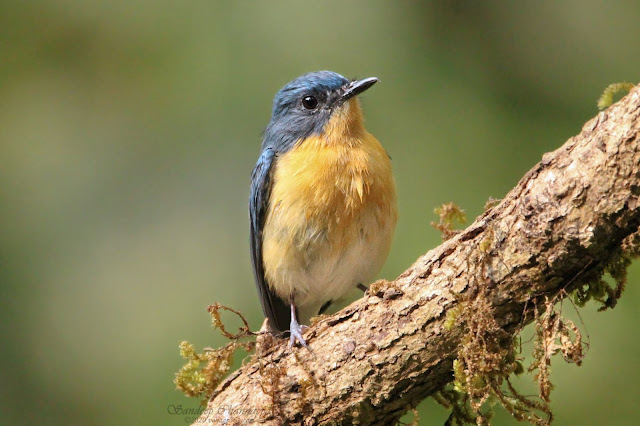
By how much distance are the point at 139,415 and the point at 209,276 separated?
1.24 meters

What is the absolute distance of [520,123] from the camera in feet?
16.7

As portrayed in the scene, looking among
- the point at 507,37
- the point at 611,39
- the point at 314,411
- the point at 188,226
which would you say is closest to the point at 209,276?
the point at 188,226

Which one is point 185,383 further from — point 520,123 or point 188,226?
point 520,123

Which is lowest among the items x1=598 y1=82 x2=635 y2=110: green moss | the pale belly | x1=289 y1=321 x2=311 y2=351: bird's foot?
x1=598 y1=82 x2=635 y2=110: green moss

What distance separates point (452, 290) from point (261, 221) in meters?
1.85

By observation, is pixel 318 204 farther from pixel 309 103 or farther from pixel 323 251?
pixel 309 103

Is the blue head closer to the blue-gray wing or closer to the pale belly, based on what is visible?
the blue-gray wing

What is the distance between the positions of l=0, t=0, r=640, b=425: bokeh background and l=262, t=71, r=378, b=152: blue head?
0.77 meters

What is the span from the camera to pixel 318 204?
405cm

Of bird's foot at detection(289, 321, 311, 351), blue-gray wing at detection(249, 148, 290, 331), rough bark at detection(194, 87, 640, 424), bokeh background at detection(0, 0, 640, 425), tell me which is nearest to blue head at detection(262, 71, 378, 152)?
blue-gray wing at detection(249, 148, 290, 331)

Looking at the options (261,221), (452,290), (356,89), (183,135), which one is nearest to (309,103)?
(356,89)

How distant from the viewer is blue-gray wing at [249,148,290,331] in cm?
441

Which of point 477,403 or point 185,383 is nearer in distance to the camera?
point 477,403

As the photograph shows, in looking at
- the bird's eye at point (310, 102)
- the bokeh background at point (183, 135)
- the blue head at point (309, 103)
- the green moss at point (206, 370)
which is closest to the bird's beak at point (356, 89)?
the blue head at point (309, 103)
